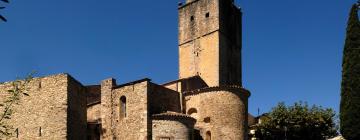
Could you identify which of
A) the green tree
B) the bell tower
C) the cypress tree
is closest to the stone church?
the bell tower

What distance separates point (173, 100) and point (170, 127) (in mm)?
4505

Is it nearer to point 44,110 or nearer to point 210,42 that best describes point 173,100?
point 44,110

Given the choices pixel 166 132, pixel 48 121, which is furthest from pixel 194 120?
pixel 48 121

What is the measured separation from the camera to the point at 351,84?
1143 inches

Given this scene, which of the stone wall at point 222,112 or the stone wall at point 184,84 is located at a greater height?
the stone wall at point 184,84

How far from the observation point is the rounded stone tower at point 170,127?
32.7 metres

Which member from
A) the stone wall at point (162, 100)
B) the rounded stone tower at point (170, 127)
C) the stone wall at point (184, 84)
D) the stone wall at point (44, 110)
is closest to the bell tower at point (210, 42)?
the stone wall at point (184, 84)

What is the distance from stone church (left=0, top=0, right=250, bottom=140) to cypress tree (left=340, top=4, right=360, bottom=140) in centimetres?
888

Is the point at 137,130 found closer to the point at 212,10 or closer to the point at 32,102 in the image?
the point at 32,102

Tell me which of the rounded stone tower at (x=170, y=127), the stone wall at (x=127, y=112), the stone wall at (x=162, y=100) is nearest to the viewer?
the rounded stone tower at (x=170, y=127)

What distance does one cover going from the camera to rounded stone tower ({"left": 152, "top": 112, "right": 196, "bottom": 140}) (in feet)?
107

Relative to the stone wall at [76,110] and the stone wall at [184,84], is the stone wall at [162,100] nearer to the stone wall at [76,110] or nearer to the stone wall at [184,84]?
the stone wall at [184,84]

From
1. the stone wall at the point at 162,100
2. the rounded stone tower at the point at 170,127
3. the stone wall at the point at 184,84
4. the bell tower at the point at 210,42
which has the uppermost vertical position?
the bell tower at the point at 210,42

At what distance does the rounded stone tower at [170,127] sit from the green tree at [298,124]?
9.75 metres
